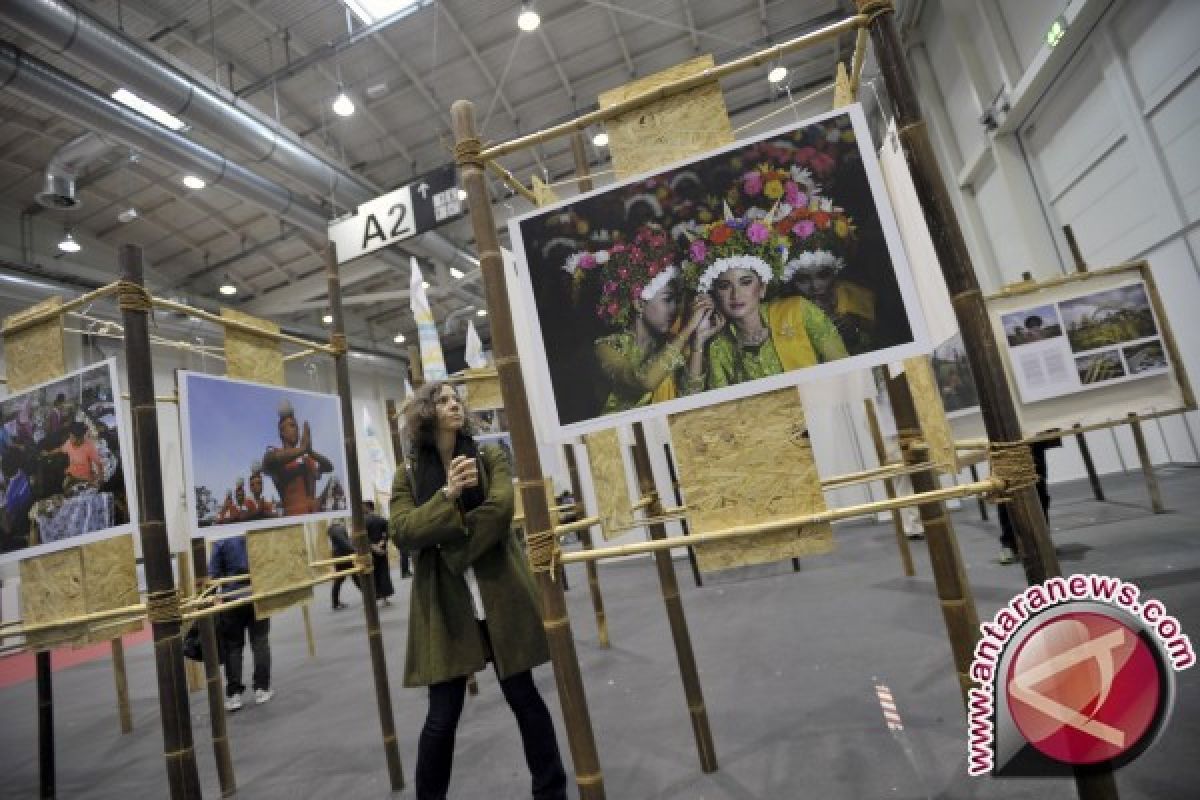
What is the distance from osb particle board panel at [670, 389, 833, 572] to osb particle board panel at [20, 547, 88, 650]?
8.59ft

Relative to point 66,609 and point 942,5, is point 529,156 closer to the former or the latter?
point 942,5

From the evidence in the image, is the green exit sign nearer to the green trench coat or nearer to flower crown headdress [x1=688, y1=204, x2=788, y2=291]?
flower crown headdress [x1=688, y1=204, x2=788, y2=291]

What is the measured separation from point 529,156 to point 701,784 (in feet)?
30.6

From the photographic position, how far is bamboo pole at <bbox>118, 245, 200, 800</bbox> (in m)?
2.28

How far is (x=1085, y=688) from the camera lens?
3.30 ft

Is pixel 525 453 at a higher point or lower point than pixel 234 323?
lower

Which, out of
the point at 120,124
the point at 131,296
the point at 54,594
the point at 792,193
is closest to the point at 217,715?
the point at 54,594

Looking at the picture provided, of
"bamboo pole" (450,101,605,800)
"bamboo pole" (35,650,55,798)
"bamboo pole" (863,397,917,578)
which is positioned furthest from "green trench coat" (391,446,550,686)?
"bamboo pole" (863,397,917,578)

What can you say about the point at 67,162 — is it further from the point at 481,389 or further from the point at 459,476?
the point at 459,476

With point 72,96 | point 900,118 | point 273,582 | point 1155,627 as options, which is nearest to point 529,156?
point 72,96

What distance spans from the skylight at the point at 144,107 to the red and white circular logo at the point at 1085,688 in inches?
293

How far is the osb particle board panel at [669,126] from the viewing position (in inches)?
68.5

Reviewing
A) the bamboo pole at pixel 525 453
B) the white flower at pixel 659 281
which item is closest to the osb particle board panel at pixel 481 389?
the bamboo pole at pixel 525 453

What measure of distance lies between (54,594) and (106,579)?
24cm
